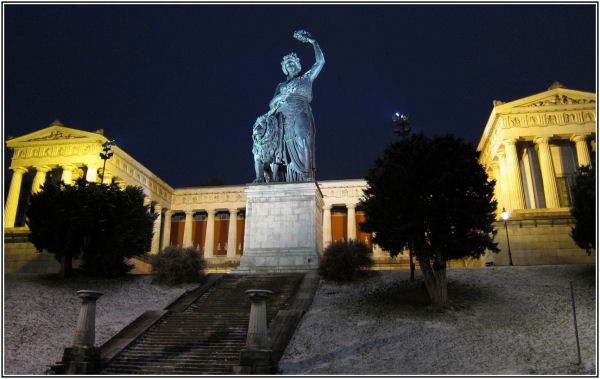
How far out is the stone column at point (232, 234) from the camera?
51312 mm

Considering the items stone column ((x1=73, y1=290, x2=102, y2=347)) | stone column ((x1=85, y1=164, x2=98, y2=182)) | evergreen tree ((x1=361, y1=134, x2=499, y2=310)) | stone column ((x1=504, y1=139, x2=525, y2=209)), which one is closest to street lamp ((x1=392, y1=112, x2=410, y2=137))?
evergreen tree ((x1=361, y1=134, x2=499, y2=310))

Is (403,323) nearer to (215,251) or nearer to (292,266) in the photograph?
(292,266)

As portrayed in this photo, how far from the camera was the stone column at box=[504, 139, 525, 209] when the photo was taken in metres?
36.6

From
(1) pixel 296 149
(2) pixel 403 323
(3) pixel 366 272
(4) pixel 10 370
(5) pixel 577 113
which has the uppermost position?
(5) pixel 577 113

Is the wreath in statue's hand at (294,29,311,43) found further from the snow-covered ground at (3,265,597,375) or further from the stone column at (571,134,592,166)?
the stone column at (571,134,592,166)

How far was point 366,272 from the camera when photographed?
19.3m

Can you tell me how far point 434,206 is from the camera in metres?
15.6

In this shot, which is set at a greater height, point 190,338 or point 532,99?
point 532,99

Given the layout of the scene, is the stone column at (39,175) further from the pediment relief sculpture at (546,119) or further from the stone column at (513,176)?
the pediment relief sculpture at (546,119)

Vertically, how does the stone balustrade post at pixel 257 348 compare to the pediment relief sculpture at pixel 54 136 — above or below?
below

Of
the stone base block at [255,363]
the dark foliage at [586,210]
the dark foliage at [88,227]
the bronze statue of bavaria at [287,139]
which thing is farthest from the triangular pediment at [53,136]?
the dark foliage at [586,210]

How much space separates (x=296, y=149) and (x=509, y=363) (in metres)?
15.8

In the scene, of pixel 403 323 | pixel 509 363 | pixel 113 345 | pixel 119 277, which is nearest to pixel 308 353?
pixel 403 323

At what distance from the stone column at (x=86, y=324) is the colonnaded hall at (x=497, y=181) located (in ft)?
67.3
